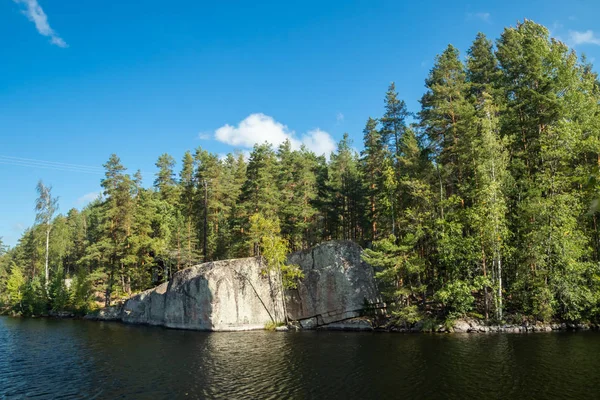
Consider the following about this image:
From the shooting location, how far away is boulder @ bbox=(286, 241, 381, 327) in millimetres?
39156

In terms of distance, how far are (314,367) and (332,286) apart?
59.3 ft

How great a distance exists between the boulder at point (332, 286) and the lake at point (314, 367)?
6.11 metres


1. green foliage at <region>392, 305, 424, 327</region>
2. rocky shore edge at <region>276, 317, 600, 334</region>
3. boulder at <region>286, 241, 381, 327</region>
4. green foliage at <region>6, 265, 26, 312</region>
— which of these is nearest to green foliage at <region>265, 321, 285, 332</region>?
boulder at <region>286, 241, 381, 327</region>

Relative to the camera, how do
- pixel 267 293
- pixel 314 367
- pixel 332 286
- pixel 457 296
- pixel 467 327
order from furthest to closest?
pixel 267 293
pixel 332 286
pixel 467 327
pixel 457 296
pixel 314 367

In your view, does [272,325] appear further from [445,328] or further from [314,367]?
[314,367]

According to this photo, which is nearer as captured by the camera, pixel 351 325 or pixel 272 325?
pixel 351 325

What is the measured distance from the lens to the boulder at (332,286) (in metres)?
39.2

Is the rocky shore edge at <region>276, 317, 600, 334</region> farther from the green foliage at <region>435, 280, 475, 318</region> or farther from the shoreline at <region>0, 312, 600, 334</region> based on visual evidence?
the green foliage at <region>435, 280, 475, 318</region>

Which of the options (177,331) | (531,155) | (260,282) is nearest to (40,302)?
(177,331)

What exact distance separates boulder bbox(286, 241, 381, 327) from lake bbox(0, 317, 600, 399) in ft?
20.1

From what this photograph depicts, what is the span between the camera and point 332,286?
40062 millimetres

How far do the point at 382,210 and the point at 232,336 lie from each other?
19992 mm

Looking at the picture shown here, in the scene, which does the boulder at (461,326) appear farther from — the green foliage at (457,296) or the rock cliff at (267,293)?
the rock cliff at (267,293)

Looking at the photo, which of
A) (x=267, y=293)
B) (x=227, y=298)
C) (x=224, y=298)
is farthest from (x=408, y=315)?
(x=224, y=298)
